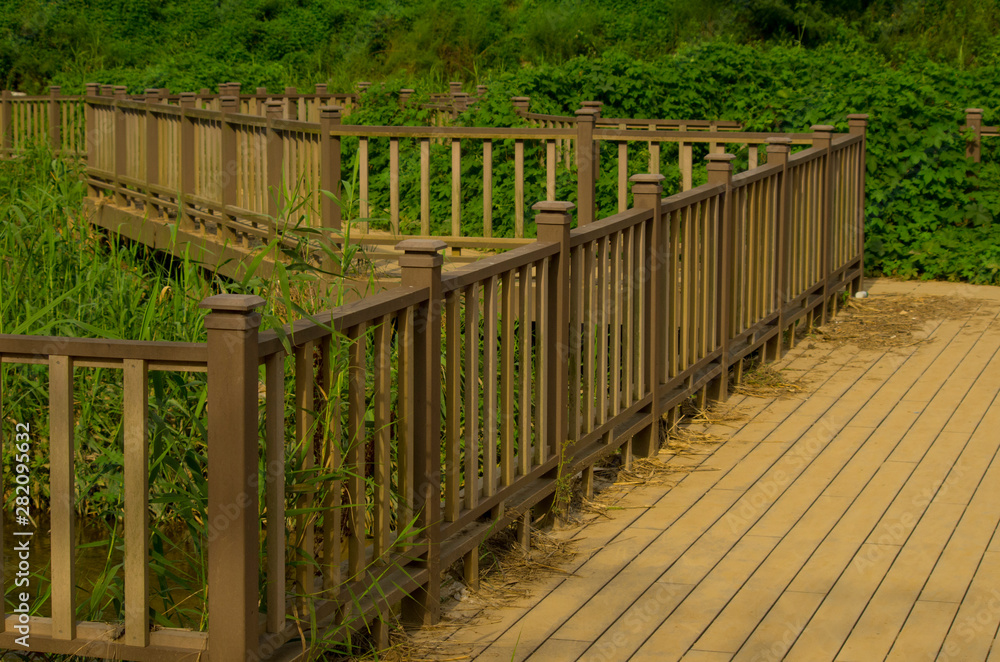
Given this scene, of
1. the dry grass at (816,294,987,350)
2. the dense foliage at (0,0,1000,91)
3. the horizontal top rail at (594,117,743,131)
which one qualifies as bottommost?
the dry grass at (816,294,987,350)

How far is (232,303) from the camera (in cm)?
318

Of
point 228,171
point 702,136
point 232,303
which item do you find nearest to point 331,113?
point 228,171

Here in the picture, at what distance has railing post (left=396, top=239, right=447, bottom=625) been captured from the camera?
4289 mm

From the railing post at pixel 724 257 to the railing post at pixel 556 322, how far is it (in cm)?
213

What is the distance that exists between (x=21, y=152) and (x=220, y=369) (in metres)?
12.0

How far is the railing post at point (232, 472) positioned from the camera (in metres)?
3.21

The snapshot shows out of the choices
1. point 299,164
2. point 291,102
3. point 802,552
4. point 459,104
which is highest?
point 291,102

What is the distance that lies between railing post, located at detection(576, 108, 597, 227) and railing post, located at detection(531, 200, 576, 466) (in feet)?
16.6

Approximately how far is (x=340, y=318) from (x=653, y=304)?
2.92 meters

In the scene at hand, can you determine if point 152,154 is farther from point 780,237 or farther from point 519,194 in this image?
point 780,237


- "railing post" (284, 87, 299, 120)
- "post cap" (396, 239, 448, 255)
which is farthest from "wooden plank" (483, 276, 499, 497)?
"railing post" (284, 87, 299, 120)

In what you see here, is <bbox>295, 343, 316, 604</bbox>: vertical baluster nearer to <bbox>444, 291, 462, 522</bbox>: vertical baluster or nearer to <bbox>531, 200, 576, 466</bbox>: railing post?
<bbox>444, 291, 462, 522</bbox>: vertical baluster

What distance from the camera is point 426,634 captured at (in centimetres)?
442

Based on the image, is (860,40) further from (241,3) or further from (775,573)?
(775,573)
